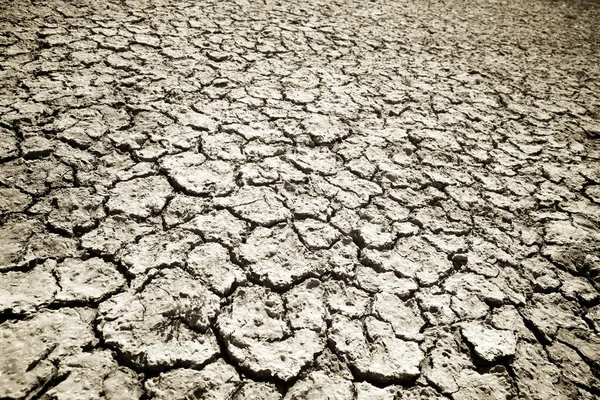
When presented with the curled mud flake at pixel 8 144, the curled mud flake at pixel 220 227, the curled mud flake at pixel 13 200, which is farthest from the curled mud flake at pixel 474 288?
the curled mud flake at pixel 8 144

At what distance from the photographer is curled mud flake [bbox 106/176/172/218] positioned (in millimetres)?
1302

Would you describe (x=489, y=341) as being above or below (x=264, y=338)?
above

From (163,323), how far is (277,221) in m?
0.57

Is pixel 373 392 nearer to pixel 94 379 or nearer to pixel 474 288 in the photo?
pixel 474 288

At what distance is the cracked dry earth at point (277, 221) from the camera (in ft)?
3.20

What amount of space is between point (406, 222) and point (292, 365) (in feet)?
2.60

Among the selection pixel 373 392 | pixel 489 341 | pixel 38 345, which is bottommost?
pixel 38 345

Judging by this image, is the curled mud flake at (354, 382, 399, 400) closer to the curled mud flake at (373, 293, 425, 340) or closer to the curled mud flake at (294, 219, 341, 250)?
the curled mud flake at (373, 293, 425, 340)

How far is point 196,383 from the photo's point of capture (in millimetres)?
909

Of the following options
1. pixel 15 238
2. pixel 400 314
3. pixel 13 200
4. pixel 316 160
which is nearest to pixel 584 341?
pixel 400 314

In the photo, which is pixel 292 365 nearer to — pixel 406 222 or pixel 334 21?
pixel 406 222

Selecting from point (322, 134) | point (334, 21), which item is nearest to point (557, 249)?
point (322, 134)

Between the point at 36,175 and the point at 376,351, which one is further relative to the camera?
the point at 36,175

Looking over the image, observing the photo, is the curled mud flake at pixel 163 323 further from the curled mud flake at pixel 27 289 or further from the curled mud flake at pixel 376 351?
the curled mud flake at pixel 376 351
